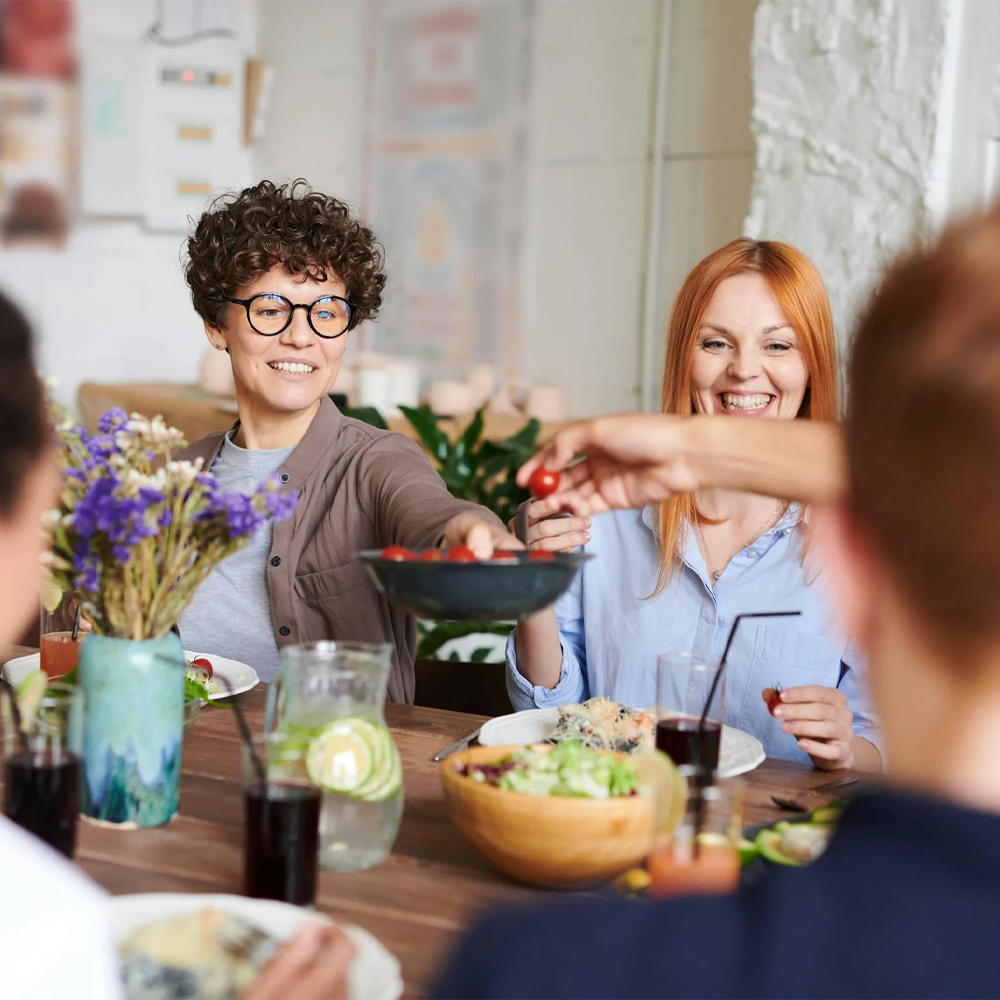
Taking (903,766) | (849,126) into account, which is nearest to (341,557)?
(903,766)

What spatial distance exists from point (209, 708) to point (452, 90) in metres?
3.63

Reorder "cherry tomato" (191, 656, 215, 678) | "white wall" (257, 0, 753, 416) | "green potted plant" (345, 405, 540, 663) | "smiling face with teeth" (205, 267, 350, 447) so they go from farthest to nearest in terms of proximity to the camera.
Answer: "white wall" (257, 0, 753, 416) → "green potted plant" (345, 405, 540, 663) → "smiling face with teeth" (205, 267, 350, 447) → "cherry tomato" (191, 656, 215, 678)

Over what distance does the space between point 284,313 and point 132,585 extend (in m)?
1.04

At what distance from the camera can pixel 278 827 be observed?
43.9 inches

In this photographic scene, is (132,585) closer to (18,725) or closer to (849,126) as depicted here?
(18,725)

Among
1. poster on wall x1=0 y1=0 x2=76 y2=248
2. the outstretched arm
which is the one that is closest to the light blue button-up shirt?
the outstretched arm

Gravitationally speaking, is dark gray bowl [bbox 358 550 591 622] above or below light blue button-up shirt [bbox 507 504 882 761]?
above

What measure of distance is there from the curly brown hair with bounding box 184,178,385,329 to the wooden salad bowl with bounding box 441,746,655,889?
1.28 meters

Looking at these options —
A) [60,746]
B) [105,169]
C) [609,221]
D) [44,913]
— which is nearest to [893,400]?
[44,913]

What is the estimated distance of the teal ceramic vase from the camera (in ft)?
4.24

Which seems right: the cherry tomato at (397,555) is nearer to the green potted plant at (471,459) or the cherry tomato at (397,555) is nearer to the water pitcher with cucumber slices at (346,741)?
the water pitcher with cucumber slices at (346,741)

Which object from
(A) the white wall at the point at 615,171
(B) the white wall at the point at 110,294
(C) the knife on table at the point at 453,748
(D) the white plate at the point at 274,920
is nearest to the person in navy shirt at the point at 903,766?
(D) the white plate at the point at 274,920

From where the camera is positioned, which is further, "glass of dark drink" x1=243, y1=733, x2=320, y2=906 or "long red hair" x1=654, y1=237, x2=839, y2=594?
"long red hair" x1=654, y1=237, x2=839, y2=594

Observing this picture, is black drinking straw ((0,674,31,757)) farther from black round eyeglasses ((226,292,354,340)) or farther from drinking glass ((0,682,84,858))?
black round eyeglasses ((226,292,354,340))
